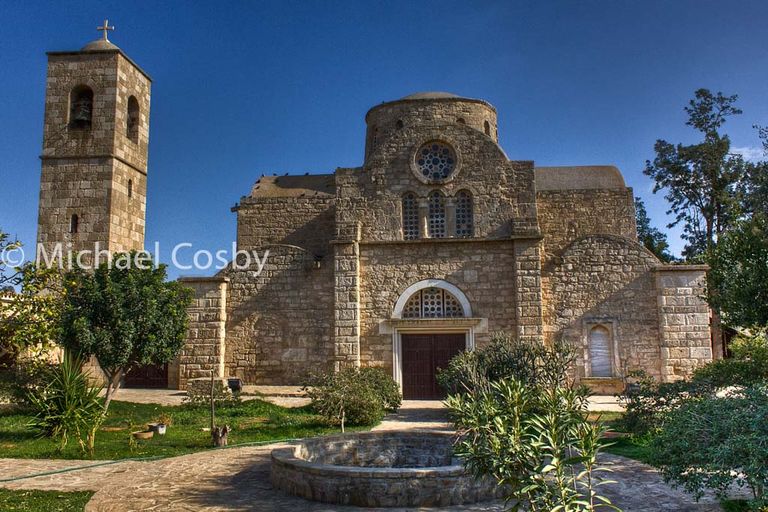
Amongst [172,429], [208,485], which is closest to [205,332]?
[172,429]

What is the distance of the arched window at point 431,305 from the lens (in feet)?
58.5

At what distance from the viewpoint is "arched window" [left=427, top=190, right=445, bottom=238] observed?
18344mm

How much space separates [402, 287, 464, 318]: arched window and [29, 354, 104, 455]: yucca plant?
29.6ft

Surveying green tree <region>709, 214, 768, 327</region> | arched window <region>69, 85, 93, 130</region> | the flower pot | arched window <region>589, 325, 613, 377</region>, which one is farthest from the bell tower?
green tree <region>709, 214, 768, 327</region>

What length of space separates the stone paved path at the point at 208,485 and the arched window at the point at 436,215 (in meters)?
9.45

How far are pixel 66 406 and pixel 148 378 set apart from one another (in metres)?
8.64

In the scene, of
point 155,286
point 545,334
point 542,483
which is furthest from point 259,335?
point 542,483

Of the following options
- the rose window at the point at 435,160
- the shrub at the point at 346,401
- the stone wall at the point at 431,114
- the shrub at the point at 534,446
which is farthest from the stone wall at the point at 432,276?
the shrub at the point at 534,446

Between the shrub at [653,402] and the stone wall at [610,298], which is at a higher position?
the stone wall at [610,298]

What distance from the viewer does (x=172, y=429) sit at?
12.6 meters

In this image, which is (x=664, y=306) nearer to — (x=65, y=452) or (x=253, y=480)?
(x=253, y=480)

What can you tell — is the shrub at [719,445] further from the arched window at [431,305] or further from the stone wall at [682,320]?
the arched window at [431,305]

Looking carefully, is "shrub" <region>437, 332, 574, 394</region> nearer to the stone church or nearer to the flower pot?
the stone church

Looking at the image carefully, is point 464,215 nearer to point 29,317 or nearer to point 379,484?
point 29,317
